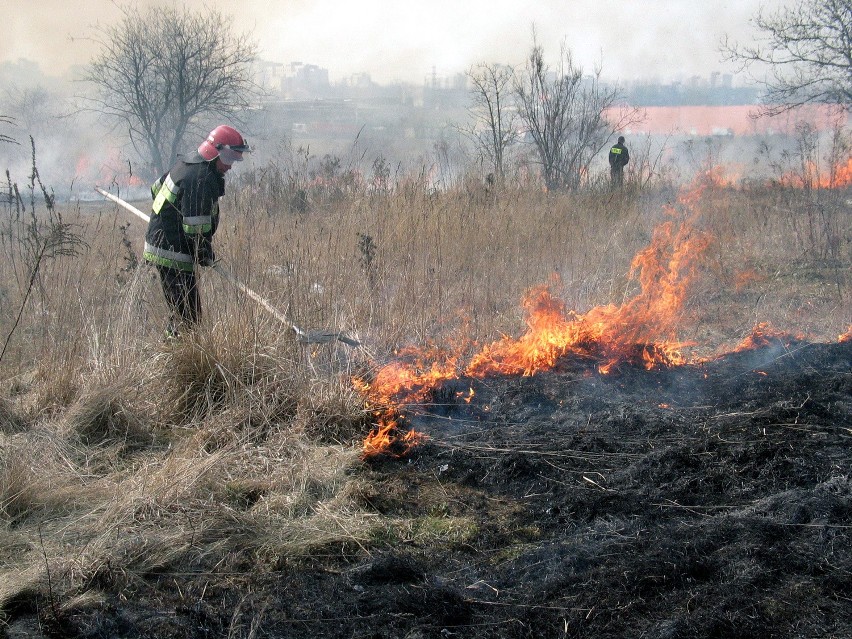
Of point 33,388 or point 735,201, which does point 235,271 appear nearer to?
point 33,388

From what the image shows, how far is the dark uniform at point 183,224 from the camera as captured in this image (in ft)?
18.7

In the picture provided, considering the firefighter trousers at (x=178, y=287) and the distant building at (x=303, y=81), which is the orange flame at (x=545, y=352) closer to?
the firefighter trousers at (x=178, y=287)

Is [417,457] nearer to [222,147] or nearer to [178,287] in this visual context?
[178,287]

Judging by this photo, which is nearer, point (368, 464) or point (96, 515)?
point (96, 515)

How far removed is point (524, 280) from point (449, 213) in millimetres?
1575

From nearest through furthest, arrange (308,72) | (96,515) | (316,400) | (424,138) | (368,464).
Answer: (96,515)
(368,464)
(316,400)
(424,138)
(308,72)

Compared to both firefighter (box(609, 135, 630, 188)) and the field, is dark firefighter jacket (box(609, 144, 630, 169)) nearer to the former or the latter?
firefighter (box(609, 135, 630, 188))

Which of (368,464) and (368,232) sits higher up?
(368,232)

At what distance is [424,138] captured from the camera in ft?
96.5

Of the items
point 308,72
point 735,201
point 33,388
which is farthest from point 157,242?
point 308,72

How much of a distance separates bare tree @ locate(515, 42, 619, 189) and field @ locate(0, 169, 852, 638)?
5205 millimetres

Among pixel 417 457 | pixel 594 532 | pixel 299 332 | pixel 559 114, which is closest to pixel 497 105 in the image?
pixel 559 114

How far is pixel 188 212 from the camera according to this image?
18.9 feet

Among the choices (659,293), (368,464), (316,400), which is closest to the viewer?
(368,464)
